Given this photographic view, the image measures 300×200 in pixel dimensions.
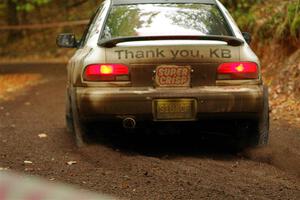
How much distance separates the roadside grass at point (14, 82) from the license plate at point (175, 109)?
26.6ft

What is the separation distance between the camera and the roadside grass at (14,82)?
14766 mm

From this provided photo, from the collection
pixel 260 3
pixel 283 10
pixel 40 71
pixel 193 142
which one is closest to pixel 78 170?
pixel 193 142

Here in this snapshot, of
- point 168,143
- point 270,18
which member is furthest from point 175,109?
point 270,18

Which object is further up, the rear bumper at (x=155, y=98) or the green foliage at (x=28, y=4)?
the rear bumper at (x=155, y=98)

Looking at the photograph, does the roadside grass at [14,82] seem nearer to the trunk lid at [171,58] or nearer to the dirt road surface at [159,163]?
the dirt road surface at [159,163]

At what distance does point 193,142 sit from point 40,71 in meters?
13.2

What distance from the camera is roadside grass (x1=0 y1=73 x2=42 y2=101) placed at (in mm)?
14766

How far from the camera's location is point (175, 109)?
617 cm

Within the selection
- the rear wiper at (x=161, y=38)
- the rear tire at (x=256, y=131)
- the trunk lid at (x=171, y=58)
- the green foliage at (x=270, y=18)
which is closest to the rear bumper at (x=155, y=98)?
the trunk lid at (x=171, y=58)

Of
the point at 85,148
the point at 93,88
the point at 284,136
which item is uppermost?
the point at 93,88

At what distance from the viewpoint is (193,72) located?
244 inches

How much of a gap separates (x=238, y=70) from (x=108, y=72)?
1.22m

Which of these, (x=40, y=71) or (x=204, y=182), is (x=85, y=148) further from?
(x=40, y=71)

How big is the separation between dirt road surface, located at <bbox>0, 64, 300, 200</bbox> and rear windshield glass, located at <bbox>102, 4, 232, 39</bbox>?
1201 mm
